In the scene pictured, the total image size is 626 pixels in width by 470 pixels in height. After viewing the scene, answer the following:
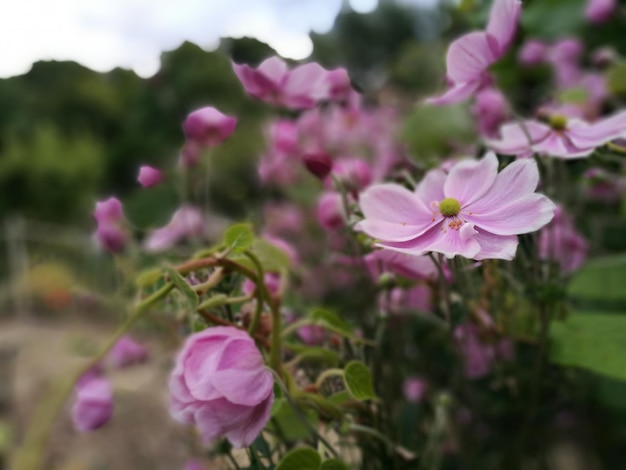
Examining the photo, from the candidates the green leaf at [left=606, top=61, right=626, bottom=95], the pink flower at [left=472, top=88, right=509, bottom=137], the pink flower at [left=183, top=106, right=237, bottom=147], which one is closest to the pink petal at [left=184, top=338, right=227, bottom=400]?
the pink flower at [left=183, top=106, right=237, bottom=147]

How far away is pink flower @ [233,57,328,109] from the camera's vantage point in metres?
A: 0.48

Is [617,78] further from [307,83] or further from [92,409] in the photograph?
[92,409]

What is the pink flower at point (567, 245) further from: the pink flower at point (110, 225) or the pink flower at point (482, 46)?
the pink flower at point (110, 225)

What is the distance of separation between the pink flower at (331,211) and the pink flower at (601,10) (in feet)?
2.25

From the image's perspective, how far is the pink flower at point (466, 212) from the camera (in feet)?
0.97

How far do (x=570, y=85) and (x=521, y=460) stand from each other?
802mm

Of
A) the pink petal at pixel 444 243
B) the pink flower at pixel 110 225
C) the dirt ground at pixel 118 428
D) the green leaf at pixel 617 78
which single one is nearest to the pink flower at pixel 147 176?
the pink flower at pixel 110 225

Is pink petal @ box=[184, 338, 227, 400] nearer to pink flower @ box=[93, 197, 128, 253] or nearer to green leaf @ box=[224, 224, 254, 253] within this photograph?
green leaf @ box=[224, 224, 254, 253]

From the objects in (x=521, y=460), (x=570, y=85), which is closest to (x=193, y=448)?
(x=521, y=460)

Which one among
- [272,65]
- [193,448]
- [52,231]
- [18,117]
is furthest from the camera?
[18,117]

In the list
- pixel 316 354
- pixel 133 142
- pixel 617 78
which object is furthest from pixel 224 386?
→ pixel 133 142

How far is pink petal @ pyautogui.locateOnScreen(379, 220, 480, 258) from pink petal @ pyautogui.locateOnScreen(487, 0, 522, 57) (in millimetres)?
145

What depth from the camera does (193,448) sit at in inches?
29.2

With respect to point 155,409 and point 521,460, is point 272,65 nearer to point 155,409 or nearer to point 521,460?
point 521,460
